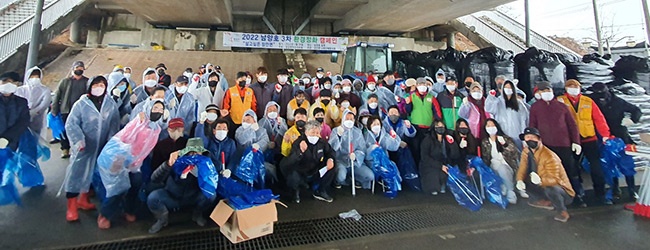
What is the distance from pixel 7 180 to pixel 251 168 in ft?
7.75

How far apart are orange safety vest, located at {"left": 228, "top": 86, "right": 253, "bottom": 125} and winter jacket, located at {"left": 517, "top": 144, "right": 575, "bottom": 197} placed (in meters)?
3.52

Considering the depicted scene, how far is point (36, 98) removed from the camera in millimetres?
3518

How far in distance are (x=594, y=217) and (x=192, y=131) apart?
14.8ft

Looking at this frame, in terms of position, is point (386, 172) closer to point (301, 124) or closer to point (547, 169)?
point (301, 124)

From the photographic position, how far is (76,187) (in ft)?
8.55

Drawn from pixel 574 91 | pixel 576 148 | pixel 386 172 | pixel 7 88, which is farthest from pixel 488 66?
pixel 7 88

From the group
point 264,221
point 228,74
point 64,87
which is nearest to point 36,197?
point 64,87

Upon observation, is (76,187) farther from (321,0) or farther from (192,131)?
(321,0)

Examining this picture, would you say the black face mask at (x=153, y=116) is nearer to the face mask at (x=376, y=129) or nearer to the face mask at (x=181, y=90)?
the face mask at (x=181, y=90)

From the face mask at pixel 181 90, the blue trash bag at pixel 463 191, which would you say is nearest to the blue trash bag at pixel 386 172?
the blue trash bag at pixel 463 191

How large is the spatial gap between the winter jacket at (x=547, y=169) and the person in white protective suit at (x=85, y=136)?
443cm

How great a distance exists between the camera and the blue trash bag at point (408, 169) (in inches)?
146

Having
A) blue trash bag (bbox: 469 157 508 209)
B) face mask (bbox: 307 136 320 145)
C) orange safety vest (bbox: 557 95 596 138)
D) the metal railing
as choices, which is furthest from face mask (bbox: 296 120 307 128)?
the metal railing


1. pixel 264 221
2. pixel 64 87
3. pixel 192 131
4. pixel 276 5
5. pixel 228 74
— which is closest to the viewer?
pixel 264 221
